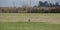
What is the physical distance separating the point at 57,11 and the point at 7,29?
20.0 m

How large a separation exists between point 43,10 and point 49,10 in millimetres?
1598

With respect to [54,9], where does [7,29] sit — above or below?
above

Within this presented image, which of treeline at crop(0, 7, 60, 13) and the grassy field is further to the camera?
treeline at crop(0, 7, 60, 13)

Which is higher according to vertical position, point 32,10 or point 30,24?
point 30,24

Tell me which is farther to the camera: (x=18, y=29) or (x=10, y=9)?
(x=10, y=9)

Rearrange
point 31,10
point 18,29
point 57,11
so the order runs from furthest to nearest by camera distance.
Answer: point 31,10, point 57,11, point 18,29

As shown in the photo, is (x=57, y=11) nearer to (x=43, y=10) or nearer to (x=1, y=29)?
(x=43, y=10)

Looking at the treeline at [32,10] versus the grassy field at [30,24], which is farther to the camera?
the treeline at [32,10]

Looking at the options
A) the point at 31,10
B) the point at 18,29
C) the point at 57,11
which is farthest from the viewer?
the point at 31,10

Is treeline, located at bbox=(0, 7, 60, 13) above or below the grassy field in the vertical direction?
below

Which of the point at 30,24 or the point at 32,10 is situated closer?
the point at 30,24

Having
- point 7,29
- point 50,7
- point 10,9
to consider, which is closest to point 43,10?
point 50,7

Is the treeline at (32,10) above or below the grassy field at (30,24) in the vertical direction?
below

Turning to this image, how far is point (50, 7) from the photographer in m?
29.4
